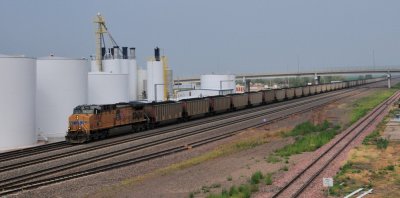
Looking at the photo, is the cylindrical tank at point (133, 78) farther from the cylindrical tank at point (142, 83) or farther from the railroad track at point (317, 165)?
the railroad track at point (317, 165)

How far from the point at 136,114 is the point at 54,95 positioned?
23.3 feet

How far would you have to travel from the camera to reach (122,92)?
51.4 m

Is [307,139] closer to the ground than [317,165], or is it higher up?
higher up

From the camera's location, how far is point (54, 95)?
3941 centimetres

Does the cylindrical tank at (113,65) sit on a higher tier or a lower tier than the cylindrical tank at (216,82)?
higher

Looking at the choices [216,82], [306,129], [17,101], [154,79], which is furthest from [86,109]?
[216,82]

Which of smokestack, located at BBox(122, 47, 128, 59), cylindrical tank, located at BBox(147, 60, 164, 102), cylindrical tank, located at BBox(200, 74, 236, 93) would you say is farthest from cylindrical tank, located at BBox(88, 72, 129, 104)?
cylindrical tank, located at BBox(200, 74, 236, 93)

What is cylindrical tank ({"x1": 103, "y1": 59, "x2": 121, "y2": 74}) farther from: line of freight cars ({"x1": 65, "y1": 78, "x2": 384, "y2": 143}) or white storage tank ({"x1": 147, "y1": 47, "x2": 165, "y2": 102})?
line of freight cars ({"x1": 65, "y1": 78, "x2": 384, "y2": 143})

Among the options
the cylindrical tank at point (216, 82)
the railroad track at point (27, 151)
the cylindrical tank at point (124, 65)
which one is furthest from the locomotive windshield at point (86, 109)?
the cylindrical tank at point (216, 82)

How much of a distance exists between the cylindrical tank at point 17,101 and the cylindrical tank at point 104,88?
12533mm

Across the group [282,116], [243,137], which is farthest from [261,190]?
[282,116]

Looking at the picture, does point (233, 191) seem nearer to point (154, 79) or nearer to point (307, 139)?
point (307, 139)

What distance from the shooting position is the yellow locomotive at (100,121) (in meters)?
33.4

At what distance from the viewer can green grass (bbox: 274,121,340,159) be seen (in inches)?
1100
